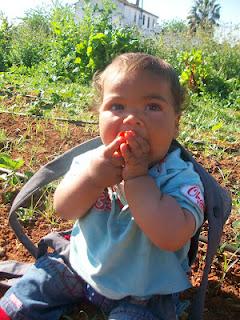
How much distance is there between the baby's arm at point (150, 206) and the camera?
123 centimetres

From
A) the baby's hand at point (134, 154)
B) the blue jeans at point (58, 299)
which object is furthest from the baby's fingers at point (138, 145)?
the blue jeans at point (58, 299)

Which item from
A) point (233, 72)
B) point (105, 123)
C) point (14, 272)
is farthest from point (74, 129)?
point (233, 72)

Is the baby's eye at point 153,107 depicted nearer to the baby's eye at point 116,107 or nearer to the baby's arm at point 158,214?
the baby's eye at point 116,107

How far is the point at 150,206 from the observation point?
4.06ft

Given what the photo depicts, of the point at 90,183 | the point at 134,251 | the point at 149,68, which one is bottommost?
the point at 134,251

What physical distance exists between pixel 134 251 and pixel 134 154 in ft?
1.17

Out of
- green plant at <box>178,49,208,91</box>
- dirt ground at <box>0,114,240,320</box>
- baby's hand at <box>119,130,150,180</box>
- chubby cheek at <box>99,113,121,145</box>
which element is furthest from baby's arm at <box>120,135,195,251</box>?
green plant at <box>178,49,208,91</box>

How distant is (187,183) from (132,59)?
1.47 ft

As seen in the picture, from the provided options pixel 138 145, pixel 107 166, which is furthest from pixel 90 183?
pixel 138 145

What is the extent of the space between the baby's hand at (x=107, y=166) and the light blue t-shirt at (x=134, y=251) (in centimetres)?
9

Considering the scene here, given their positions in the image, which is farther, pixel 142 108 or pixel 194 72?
pixel 194 72

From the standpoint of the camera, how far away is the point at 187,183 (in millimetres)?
1374

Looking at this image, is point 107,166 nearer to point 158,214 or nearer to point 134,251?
point 158,214

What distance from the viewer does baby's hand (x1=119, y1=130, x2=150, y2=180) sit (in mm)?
1237
